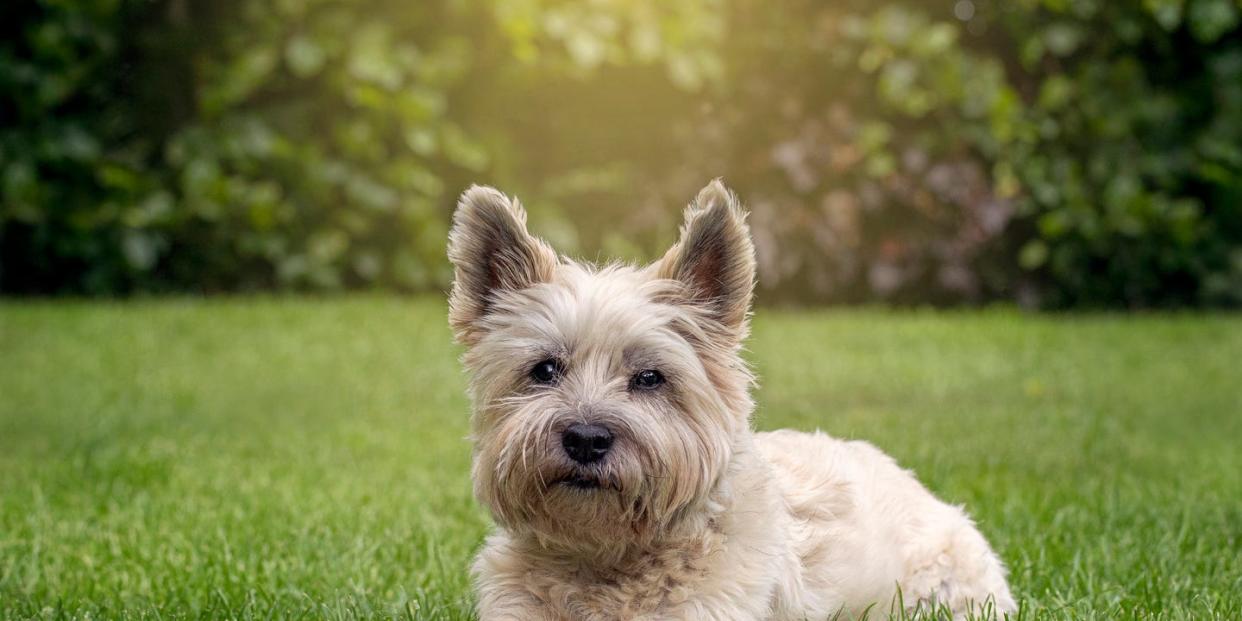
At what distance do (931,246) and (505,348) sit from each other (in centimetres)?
882

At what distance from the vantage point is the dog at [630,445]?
3.00 m

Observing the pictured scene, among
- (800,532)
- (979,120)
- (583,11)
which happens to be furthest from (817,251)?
(800,532)

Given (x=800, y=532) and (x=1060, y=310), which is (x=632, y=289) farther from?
(x=1060, y=310)

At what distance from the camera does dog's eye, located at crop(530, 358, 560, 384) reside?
311 cm

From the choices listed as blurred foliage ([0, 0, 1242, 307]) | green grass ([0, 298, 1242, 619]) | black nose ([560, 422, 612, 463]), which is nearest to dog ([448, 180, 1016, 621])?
black nose ([560, 422, 612, 463])

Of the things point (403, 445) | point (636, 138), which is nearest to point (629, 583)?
point (403, 445)

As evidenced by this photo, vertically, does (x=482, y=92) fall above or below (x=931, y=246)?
above

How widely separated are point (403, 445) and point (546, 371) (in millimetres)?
3562

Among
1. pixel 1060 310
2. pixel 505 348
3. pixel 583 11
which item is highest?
pixel 583 11

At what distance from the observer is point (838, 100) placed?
11617mm

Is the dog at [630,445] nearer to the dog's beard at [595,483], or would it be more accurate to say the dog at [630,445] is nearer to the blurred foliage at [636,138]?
the dog's beard at [595,483]

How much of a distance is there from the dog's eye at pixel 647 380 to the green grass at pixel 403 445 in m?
0.59

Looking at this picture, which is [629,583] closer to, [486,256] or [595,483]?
[595,483]

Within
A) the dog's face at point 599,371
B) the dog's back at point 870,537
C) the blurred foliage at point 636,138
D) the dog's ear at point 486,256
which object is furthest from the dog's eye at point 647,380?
the blurred foliage at point 636,138
